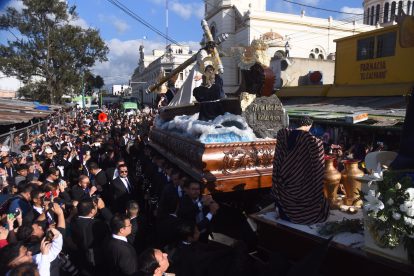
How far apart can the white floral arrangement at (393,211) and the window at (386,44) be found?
12851 millimetres

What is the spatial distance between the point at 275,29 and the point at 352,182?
1433 inches

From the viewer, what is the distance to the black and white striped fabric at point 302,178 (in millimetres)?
3623

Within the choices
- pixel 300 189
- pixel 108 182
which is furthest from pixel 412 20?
pixel 108 182

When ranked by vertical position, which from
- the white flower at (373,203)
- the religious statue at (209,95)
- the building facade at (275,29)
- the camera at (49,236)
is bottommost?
the camera at (49,236)

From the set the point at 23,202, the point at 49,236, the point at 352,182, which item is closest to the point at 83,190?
the point at 23,202

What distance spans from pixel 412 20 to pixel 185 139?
166 inches

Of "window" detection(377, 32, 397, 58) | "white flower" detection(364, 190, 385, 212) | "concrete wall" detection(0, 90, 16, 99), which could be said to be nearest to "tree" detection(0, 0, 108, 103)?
"concrete wall" detection(0, 90, 16, 99)

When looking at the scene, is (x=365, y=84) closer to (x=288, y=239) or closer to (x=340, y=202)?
(x=340, y=202)

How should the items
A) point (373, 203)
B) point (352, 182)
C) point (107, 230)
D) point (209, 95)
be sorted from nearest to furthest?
point (373, 203) → point (107, 230) → point (352, 182) → point (209, 95)

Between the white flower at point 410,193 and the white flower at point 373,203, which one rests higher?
the white flower at point 410,193

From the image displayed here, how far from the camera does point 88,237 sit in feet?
12.4

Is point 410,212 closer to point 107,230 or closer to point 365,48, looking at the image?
point 107,230

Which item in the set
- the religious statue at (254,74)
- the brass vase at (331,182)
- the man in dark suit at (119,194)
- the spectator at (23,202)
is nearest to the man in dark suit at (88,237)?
the spectator at (23,202)

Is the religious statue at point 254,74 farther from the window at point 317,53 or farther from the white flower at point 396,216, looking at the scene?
the window at point 317,53
